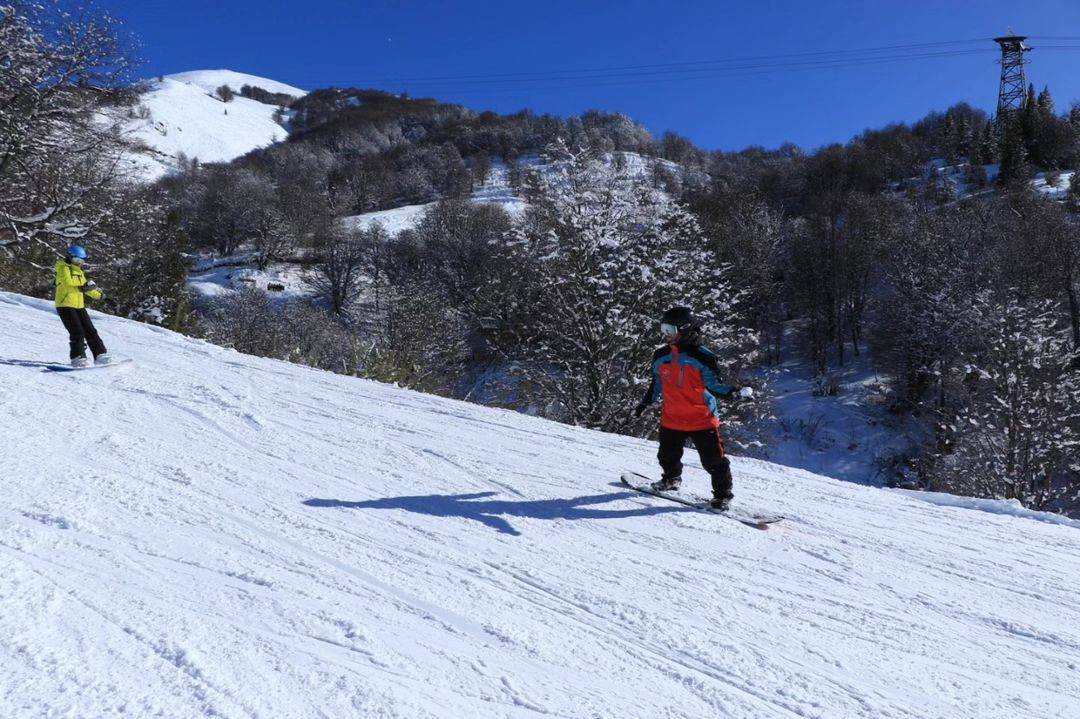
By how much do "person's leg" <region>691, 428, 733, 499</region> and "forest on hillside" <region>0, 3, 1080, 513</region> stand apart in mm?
8366

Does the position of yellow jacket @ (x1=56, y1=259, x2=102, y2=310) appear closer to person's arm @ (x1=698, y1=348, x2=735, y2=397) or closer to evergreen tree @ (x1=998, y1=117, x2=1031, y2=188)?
person's arm @ (x1=698, y1=348, x2=735, y2=397)

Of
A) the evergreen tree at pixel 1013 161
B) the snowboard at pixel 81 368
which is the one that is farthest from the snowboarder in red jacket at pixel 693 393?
the evergreen tree at pixel 1013 161

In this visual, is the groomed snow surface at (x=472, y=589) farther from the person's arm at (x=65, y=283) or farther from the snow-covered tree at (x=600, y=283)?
the snow-covered tree at (x=600, y=283)

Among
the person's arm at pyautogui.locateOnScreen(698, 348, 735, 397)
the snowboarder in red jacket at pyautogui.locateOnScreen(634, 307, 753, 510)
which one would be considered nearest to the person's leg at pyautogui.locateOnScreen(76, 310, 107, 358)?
the snowboarder in red jacket at pyautogui.locateOnScreen(634, 307, 753, 510)

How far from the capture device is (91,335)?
296 inches

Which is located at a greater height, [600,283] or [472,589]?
[600,283]

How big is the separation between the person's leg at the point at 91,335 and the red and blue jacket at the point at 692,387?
7069mm

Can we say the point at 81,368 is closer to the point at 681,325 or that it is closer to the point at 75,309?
the point at 75,309

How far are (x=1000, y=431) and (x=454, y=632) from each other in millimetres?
20163

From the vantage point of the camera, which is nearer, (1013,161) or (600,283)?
(600,283)

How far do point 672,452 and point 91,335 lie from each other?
729 cm

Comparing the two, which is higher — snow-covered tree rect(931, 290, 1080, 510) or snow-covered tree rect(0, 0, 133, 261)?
snow-covered tree rect(0, 0, 133, 261)

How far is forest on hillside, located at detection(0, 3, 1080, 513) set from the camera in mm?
14875

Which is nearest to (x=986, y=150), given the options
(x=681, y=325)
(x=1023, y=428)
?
(x=1023, y=428)
